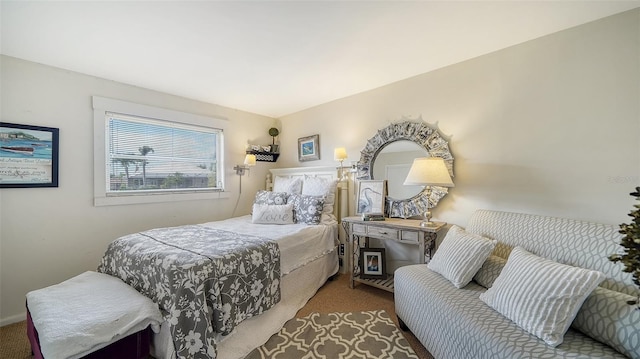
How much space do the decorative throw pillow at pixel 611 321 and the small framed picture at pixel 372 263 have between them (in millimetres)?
1599

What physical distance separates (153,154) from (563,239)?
3.91 meters

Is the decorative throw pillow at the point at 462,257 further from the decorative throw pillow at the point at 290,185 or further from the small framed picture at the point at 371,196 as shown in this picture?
the decorative throw pillow at the point at 290,185

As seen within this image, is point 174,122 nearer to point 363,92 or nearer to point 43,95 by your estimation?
point 43,95

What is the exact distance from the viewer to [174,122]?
10.1 feet

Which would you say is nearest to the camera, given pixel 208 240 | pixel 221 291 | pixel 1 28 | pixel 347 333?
pixel 221 291

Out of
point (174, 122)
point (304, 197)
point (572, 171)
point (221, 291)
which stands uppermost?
point (174, 122)

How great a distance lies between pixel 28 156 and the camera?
2141 millimetres

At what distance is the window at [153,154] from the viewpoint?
256cm

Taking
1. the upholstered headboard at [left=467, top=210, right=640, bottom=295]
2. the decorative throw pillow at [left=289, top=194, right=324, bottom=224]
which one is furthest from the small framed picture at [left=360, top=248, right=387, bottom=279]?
the upholstered headboard at [left=467, top=210, right=640, bottom=295]

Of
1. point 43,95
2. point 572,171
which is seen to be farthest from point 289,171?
point 572,171

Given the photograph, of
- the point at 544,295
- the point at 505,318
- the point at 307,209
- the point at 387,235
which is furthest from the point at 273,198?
the point at 544,295

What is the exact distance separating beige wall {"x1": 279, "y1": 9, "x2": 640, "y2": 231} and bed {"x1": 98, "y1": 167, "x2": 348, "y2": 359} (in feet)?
4.68

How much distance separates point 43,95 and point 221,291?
8.18 feet

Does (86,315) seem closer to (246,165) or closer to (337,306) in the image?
(337,306)
